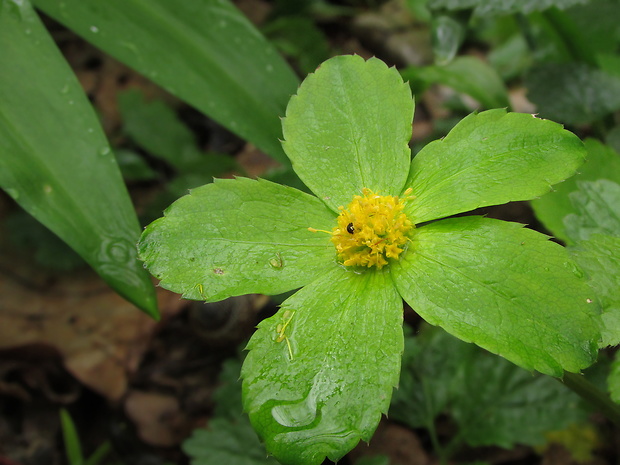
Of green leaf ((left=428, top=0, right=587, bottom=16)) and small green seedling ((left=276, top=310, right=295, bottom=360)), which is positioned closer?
small green seedling ((left=276, top=310, right=295, bottom=360))

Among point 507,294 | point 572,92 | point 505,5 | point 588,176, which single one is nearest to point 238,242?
point 507,294

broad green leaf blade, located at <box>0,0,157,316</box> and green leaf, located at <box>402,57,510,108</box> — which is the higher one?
broad green leaf blade, located at <box>0,0,157,316</box>

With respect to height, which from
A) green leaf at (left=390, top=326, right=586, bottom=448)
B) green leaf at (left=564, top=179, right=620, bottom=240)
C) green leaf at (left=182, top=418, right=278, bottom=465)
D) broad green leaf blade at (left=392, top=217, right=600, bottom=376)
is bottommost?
green leaf at (left=390, top=326, right=586, bottom=448)

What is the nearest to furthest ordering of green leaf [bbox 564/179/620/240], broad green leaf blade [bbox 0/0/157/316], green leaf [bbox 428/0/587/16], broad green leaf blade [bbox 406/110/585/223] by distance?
broad green leaf blade [bbox 406/110/585/223] → green leaf [bbox 564/179/620/240] → broad green leaf blade [bbox 0/0/157/316] → green leaf [bbox 428/0/587/16]

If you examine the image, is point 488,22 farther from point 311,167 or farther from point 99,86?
point 311,167

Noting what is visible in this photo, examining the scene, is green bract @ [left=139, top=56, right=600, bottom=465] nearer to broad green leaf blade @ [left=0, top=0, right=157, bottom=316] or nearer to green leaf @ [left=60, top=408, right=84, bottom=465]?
broad green leaf blade @ [left=0, top=0, right=157, bottom=316]

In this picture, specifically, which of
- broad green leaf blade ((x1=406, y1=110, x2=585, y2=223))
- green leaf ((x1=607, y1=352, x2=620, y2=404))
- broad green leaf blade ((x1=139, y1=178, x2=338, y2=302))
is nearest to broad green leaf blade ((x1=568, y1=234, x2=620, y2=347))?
green leaf ((x1=607, y1=352, x2=620, y2=404))
